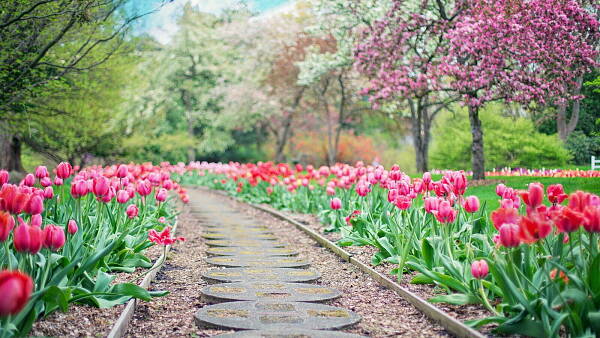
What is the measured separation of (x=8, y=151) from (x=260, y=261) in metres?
10.2

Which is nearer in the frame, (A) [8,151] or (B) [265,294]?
(B) [265,294]

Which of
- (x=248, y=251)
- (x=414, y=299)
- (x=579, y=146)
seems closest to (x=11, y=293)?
(x=414, y=299)

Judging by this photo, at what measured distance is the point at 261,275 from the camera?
248 inches

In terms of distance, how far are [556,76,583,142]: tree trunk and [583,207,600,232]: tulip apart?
30.7 feet

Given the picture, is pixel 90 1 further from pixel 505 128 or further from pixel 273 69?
pixel 273 69

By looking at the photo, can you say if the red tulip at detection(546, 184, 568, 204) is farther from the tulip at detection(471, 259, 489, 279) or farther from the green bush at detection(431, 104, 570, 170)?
the green bush at detection(431, 104, 570, 170)

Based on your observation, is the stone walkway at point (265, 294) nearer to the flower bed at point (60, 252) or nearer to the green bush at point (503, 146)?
the flower bed at point (60, 252)

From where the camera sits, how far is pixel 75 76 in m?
12.2

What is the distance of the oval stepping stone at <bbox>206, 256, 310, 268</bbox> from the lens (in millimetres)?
7000

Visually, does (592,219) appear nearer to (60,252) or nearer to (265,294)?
(265,294)

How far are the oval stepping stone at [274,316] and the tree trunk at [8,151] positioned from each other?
1086 cm

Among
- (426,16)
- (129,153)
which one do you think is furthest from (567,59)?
(129,153)

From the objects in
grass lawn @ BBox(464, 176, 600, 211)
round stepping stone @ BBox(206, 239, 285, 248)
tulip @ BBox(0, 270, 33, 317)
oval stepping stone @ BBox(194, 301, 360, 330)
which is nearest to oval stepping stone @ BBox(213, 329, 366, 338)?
oval stepping stone @ BBox(194, 301, 360, 330)

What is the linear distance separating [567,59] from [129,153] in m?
16.8
